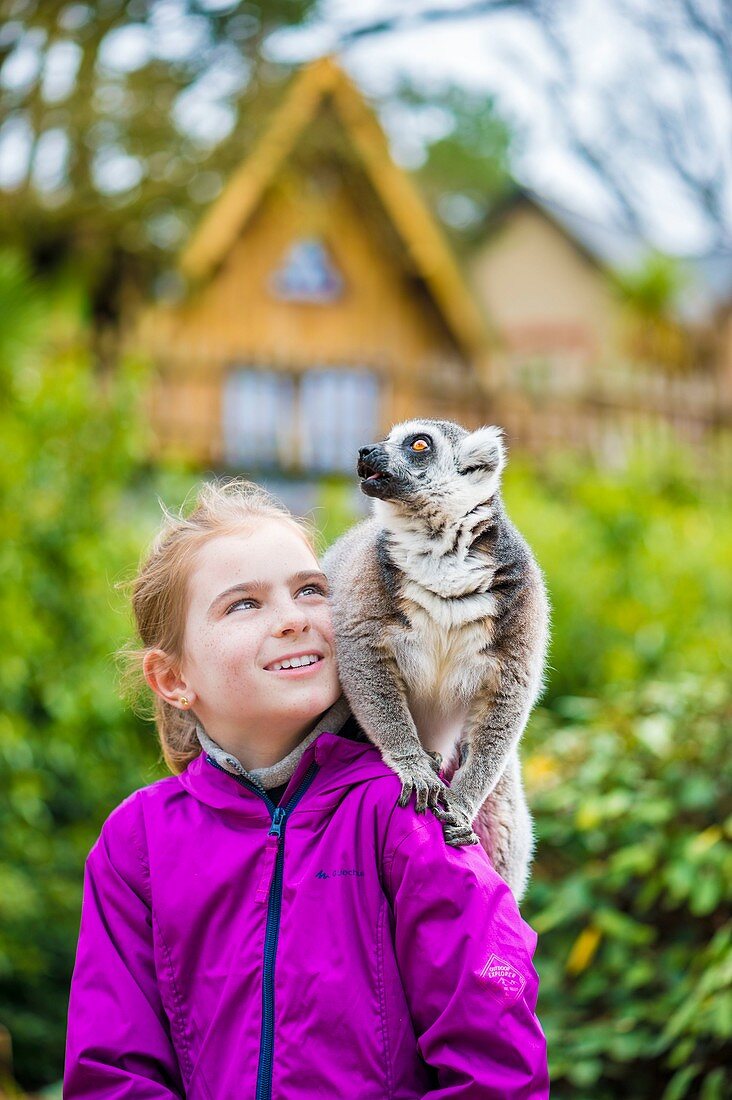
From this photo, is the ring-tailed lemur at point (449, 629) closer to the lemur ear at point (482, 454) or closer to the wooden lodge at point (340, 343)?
the lemur ear at point (482, 454)

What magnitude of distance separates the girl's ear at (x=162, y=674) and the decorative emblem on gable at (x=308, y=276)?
1207 centimetres

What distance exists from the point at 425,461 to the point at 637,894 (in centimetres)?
190

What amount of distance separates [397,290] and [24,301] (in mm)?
7769

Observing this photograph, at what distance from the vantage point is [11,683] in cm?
474

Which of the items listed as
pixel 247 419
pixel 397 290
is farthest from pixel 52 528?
pixel 397 290

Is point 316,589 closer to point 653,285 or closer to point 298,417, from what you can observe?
point 298,417

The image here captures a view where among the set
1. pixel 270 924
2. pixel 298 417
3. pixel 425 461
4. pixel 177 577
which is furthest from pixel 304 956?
pixel 298 417

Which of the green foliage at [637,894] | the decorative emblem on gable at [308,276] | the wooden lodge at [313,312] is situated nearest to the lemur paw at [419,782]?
the green foliage at [637,894]

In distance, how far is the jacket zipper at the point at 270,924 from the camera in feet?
5.15

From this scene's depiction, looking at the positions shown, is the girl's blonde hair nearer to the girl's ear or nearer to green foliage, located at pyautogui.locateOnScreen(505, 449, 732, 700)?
the girl's ear

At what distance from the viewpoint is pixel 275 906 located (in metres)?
1.66

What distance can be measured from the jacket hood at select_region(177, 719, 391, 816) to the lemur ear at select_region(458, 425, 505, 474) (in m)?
0.50

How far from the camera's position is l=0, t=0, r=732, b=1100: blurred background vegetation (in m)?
3.22

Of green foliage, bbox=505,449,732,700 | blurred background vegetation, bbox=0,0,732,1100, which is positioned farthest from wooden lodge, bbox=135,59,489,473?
green foliage, bbox=505,449,732,700
